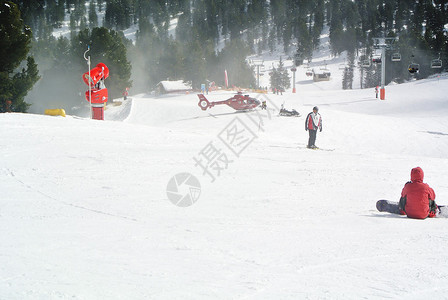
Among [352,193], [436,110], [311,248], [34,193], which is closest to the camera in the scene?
[311,248]

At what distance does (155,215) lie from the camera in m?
6.21

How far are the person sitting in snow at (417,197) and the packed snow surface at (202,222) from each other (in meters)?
0.33

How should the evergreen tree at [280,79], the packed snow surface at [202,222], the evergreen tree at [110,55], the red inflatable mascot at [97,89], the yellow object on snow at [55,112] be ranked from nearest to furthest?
1. the packed snow surface at [202,222]
2. the yellow object on snow at [55,112]
3. the red inflatable mascot at [97,89]
4. the evergreen tree at [110,55]
5. the evergreen tree at [280,79]

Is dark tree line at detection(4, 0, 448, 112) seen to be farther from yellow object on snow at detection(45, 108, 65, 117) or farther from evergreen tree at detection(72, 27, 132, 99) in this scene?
yellow object on snow at detection(45, 108, 65, 117)

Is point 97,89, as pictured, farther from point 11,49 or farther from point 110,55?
point 110,55

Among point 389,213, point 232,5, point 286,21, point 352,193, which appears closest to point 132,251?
point 389,213

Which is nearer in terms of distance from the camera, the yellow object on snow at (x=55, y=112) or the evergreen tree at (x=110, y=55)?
the yellow object on snow at (x=55, y=112)

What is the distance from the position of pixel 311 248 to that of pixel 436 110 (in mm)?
32000

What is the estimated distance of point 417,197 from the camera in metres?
6.70

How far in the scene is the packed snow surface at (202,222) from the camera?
361 centimetres

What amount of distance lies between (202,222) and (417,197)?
3708mm

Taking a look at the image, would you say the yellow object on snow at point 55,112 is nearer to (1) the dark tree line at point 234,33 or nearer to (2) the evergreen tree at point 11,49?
(2) the evergreen tree at point 11,49

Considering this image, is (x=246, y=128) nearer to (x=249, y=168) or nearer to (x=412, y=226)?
(x=249, y=168)

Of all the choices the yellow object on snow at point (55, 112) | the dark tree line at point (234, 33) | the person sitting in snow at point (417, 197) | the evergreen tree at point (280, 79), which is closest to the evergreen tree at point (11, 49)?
the yellow object on snow at point (55, 112)
